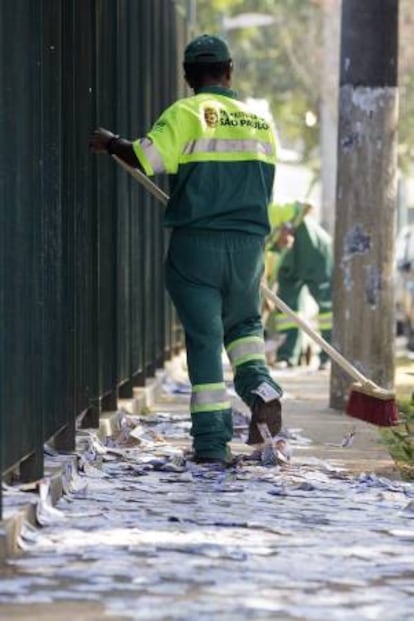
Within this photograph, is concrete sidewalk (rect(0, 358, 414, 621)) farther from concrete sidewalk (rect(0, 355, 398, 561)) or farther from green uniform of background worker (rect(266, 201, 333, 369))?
green uniform of background worker (rect(266, 201, 333, 369))

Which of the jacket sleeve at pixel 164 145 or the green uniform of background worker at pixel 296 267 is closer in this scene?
the jacket sleeve at pixel 164 145

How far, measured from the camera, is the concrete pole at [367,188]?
45.1 ft

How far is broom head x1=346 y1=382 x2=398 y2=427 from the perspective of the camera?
1089 centimetres

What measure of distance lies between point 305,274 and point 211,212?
10651mm

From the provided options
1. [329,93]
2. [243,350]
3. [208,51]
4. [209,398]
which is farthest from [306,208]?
[329,93]

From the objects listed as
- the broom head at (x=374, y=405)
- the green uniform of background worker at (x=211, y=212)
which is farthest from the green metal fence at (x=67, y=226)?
the broom head at (x=374, y=405)

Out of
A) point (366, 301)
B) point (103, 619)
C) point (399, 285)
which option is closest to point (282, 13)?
point (399, 285)

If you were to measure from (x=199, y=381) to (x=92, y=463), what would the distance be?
0.63 m

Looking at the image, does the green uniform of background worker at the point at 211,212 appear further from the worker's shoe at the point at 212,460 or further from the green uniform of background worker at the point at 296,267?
the green uniform of background worker at the point at 296,267

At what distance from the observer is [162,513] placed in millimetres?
8414

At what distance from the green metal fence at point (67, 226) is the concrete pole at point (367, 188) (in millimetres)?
1376

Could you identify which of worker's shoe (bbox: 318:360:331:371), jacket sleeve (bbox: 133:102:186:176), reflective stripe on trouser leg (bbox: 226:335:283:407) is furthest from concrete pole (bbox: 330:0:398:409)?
worker's shoe (bbox: 318:360:331:371)

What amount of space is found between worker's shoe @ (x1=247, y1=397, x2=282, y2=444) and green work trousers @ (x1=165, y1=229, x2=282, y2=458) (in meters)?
0.06

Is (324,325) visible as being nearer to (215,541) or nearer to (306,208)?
(306,208)
